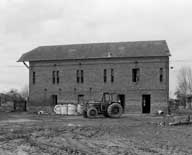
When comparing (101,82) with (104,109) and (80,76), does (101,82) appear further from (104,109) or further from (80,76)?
(104,109)

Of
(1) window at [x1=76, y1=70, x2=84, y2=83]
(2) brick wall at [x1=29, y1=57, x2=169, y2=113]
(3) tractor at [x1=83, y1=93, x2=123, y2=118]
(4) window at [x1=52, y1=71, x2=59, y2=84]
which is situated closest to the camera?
(3) tractor at [x1=83, y1=93, x2=123, y2=118]

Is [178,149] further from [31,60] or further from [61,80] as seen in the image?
[31,60]

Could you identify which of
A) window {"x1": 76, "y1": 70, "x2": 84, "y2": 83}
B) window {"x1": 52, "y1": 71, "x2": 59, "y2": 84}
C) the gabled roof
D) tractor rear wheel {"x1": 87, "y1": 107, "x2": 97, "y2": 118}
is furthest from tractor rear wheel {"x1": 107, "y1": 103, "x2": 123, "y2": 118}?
window {"x1": 52, "y1": 71, "x2": 59, "y2": 84}

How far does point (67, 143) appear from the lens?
1283cm

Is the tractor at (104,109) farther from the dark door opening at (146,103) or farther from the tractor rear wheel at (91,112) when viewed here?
the dark door opening at (146,103)

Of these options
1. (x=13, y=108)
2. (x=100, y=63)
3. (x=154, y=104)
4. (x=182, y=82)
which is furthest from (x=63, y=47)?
(x=182, y=82)

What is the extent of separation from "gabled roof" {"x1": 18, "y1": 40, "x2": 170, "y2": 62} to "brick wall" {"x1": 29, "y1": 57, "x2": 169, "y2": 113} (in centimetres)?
60

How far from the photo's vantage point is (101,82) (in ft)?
133

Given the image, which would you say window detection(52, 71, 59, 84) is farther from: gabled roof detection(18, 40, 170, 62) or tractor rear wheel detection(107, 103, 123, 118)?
tractor rear wheel detection(107, 103, 123, 118)

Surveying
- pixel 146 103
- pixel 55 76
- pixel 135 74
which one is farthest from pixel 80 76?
pixel 146 103

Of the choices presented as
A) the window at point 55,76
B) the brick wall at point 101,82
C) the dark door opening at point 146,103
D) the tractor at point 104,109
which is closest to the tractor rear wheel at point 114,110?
the tractor at point 104,109

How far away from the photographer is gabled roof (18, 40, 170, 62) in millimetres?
39531

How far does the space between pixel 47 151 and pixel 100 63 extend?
30021 millimetres

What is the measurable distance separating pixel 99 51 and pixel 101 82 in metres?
3.92
